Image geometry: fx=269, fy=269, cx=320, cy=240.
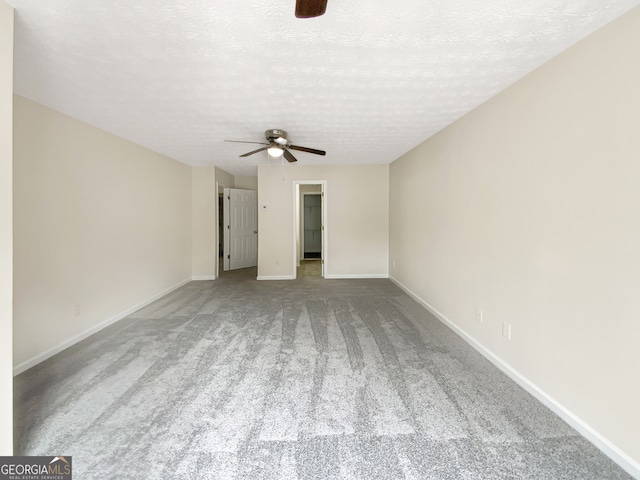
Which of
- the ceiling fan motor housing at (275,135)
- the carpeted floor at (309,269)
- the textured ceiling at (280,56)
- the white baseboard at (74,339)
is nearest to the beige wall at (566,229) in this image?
the textured ceiling at (280,56)

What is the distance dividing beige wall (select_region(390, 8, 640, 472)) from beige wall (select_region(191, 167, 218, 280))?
4413 mm

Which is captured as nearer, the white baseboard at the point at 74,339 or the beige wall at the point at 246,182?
the white baseboard at the point at 74,339

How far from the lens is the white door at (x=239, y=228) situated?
6.11m

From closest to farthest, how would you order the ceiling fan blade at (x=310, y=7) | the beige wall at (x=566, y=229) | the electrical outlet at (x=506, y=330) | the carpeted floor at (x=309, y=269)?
the ceiling fan blade at (x=310, y=7)
the beige wall at (x=566, y=229)
the electrical outlet at (x=506, y=330)
the carpeted floor at (x=309, y=269)

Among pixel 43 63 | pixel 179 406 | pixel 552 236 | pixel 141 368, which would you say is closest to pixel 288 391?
pixel 179 406

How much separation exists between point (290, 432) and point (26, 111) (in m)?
3.21

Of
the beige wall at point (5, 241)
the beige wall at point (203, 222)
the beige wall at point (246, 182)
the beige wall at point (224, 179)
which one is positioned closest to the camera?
the beige wall at point (5, 241)

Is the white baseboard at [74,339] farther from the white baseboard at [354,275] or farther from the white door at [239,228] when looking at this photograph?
the white baseboard at [354,275]

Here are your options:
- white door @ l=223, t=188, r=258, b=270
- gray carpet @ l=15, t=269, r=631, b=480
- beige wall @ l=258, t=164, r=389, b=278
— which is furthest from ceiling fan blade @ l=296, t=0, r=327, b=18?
white door @ l=223, t=188, r=258, b=270

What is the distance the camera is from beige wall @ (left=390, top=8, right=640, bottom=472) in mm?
1351

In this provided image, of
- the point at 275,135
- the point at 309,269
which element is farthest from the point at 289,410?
the point at 309,269

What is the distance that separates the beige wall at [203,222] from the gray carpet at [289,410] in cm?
247

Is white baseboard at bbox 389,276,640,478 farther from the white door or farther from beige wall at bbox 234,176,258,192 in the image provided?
beige wall at bbox 234,176,258,192

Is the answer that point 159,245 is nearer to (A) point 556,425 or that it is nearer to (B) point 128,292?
(B) point 128,292
